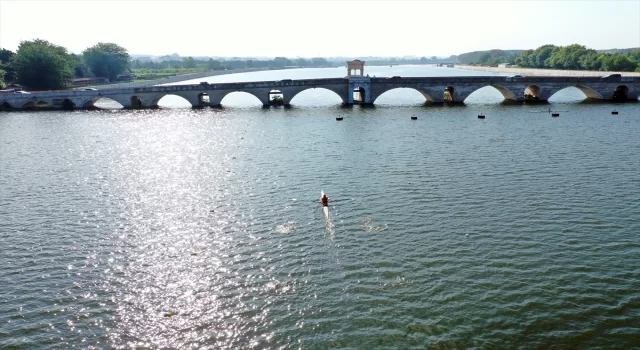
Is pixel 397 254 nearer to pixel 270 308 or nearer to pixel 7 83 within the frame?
pixel 270 308

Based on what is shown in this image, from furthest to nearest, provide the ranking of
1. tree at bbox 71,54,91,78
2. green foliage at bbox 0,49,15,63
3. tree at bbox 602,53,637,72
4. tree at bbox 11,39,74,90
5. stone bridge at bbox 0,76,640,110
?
tree at bbox 71,54,91,78
tree at bbox 602,53,637,72
green foliage at bbox 0,49,15,63
tree at bbox 11,39,74,90
stone bridge at bbox 0,76,640,110

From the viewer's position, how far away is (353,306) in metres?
21.2

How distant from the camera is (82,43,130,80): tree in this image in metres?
165

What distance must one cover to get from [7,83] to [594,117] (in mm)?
132423

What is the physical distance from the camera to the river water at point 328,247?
19.9 metres

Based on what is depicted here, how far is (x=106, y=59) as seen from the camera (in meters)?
165

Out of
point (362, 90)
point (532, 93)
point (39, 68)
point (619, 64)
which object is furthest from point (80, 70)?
point (619, 64)

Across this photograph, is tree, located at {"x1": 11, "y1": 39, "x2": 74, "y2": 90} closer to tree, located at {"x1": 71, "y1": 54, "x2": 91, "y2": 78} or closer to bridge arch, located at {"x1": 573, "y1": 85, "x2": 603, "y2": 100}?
tree, located at {"x1": 71, "y1": 54, "x2": 91, "y2": 78}

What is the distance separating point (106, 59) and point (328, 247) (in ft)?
534

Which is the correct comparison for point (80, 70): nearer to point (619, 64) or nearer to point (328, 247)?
point (328, 247)

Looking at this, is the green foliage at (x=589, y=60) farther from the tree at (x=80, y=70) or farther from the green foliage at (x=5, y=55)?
the green foliage at (x=5, y=55)

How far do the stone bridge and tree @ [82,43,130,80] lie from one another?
64.2 metres

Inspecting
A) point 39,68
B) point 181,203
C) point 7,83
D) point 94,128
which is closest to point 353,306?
point 181,203

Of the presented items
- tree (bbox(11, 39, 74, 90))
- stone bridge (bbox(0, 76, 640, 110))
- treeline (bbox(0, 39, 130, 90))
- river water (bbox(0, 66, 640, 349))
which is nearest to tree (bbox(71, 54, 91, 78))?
treeline (bbox(0, 39, 130, 90))
